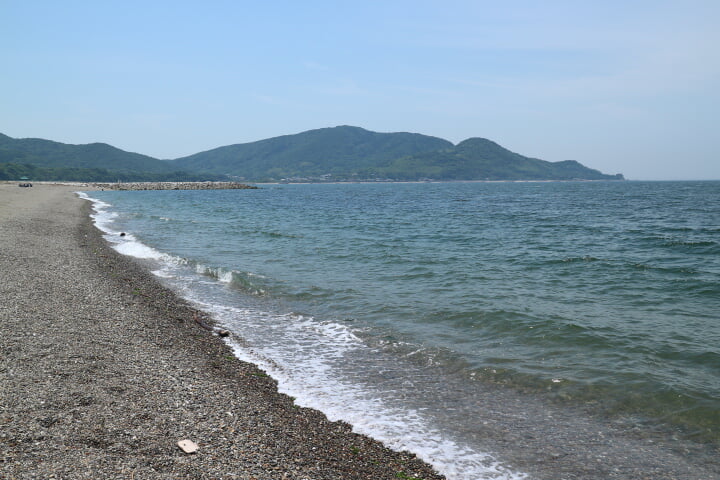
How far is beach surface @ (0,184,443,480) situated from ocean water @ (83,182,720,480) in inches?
37.9

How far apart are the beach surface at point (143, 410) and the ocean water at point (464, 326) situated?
0.96m

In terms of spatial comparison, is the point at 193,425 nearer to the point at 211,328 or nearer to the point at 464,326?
the point at 211,328

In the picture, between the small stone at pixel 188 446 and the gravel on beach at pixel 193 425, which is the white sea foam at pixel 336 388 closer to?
the gravel on beach at pixel 193 425

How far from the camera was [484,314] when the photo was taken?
49.6ft

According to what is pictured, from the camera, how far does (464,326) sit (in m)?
14.2

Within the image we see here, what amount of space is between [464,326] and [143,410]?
32.1 feet

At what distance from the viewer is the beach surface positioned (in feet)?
18.9

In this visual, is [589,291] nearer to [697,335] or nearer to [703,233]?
[697,335]

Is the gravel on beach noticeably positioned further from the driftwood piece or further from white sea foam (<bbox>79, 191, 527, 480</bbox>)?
the driftwood piece

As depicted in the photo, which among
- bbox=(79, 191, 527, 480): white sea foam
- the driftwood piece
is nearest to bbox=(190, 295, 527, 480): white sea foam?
bbox=(79, 191, 527, 480): white sea foam

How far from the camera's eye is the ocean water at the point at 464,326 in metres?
8.86

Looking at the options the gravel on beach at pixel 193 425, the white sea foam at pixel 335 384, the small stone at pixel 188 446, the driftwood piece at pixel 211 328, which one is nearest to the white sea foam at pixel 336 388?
the white sea foam at pixel 335 384

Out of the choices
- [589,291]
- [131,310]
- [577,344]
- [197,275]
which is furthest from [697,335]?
[197,275]

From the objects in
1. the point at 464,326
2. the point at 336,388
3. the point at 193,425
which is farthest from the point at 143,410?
the point at 464,326
